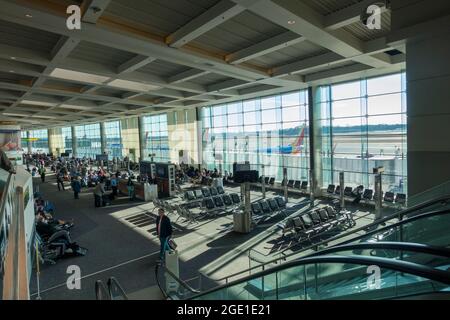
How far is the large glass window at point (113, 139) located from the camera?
4006cm

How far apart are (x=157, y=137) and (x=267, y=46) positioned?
2405 centimetres

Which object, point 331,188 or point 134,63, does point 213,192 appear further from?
point 134,63

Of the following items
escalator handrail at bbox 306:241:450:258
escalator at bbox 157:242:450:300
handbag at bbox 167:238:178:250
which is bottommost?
handbag at bbox 167:238:178:250

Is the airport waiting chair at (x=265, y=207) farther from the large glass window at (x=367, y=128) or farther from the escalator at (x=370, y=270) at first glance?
the escalator at (x=370, y=270)

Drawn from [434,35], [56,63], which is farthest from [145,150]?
[434,35]

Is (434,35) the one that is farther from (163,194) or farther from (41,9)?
(163,194)

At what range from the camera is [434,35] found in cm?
699

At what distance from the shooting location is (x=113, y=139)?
41.7m

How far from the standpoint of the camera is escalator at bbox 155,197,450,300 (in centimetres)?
220

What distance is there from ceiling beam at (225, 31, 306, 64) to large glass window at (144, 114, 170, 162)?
20274mm

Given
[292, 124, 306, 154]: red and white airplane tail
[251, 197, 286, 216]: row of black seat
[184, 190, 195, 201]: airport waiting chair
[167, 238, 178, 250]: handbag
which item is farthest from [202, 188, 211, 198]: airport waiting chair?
[167, 238, 178, 250]: handbag

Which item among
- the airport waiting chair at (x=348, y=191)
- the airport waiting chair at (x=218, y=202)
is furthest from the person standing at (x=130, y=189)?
the airport waiting chair at (x=348, y=191)

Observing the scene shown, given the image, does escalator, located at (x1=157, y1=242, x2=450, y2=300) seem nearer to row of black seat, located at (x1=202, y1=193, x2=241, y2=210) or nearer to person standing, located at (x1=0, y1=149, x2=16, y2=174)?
person standing, located at (x1=0, y1=149, x2=16, y2=174)

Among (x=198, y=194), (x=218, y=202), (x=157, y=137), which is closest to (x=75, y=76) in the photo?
(x=198, y=194)
